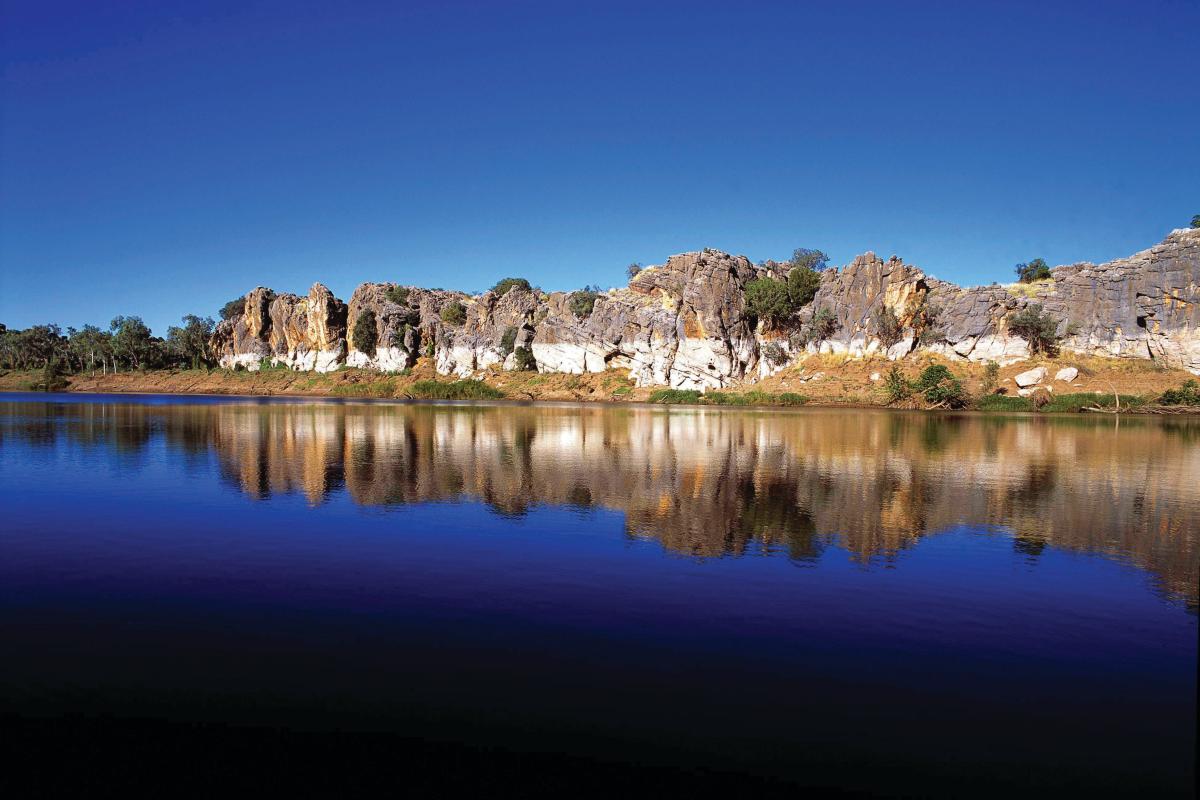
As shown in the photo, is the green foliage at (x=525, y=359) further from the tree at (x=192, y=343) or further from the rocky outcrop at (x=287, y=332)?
the tree at (x=192, y=343)

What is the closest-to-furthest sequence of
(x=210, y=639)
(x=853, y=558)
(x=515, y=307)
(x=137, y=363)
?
(x=210, y=639)
(x=853, y=558)
(x=515, y=307)
(x=137, y=363)

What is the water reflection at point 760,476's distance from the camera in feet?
51.5

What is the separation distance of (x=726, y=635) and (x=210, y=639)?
257 inches

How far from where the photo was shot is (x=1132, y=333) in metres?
83.1

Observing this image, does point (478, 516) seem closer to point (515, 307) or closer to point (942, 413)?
point (942, 413)

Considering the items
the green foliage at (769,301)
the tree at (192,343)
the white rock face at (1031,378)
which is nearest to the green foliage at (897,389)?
the white rock face at (1031,378)

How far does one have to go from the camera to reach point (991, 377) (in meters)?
81.4

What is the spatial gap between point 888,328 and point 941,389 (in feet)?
55.8

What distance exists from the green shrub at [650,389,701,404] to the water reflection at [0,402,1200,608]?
151 feet

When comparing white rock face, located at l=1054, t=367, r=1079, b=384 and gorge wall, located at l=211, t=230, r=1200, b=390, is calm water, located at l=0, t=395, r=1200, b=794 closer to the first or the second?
white rock face, located at l=1054, t=367, r=1079, b=384

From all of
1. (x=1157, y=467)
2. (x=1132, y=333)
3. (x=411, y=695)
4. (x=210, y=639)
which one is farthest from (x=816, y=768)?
(x=1132, y=333)

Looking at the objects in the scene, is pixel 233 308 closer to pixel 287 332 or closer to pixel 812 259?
pixel 287 332

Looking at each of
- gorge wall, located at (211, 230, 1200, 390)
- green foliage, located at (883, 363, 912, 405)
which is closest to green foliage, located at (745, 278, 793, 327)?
gorge wall, located at (211, 230, 1200, 390)

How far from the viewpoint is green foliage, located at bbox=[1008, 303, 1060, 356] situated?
278 feet
